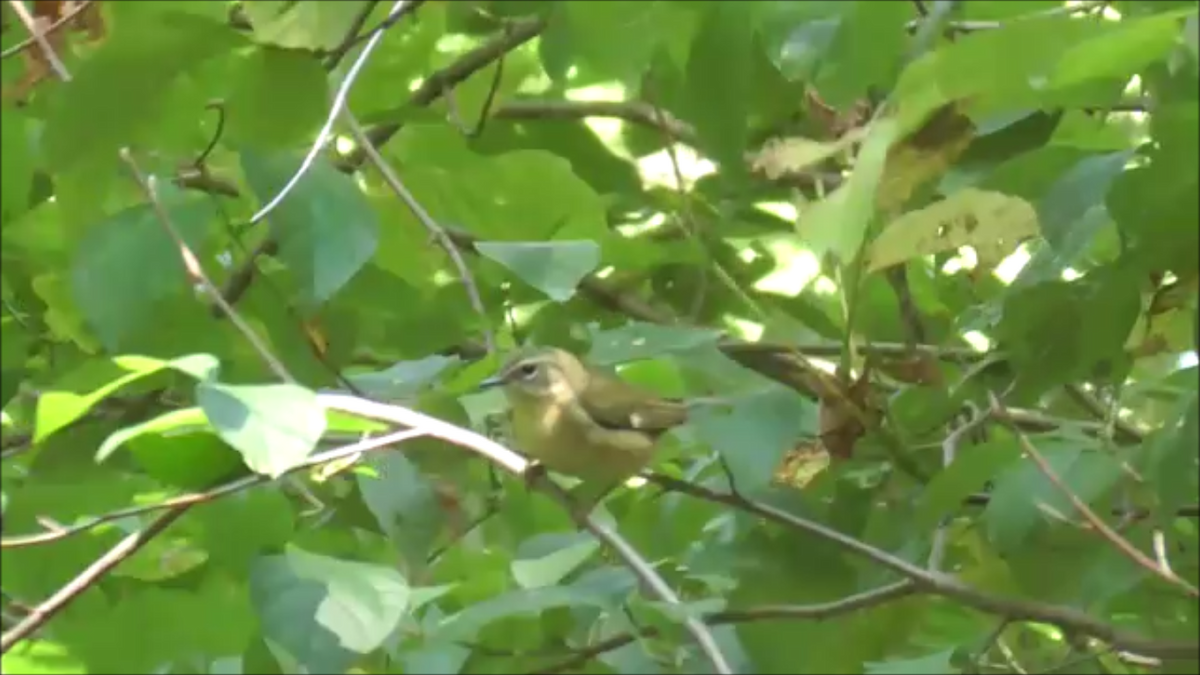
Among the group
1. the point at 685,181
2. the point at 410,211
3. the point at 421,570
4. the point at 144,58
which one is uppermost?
the point at 144,58

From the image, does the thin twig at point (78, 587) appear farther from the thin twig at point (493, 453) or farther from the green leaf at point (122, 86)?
the green leaf at point (122, 86)

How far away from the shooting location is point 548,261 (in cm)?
116

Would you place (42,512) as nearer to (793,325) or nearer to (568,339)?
(568,339)

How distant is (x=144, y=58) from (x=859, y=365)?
65cm

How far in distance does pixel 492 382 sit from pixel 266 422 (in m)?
0.57

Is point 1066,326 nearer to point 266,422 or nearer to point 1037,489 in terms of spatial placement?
point 1037,489

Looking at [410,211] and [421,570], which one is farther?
[410,211]

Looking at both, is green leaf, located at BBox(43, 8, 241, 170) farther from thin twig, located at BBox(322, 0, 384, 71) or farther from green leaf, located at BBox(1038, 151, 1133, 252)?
green leaf, located at BBox(1038, 151, 1133, 252)

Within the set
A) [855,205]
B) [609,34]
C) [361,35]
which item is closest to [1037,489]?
[855,205]

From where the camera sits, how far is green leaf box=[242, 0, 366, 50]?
0.92 meters

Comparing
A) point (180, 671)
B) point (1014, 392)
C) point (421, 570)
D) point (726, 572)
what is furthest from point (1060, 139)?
point (180, 671)

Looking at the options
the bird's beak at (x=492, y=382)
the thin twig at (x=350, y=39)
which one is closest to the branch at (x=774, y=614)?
the bird's beak at (x=492, y=382)

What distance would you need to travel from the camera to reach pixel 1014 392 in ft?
3.41

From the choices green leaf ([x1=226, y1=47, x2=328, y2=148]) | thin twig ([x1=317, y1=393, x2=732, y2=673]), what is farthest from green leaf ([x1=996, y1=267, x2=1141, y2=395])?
green leaf ([x1=226, y1=47, x2=328, y2=148])
